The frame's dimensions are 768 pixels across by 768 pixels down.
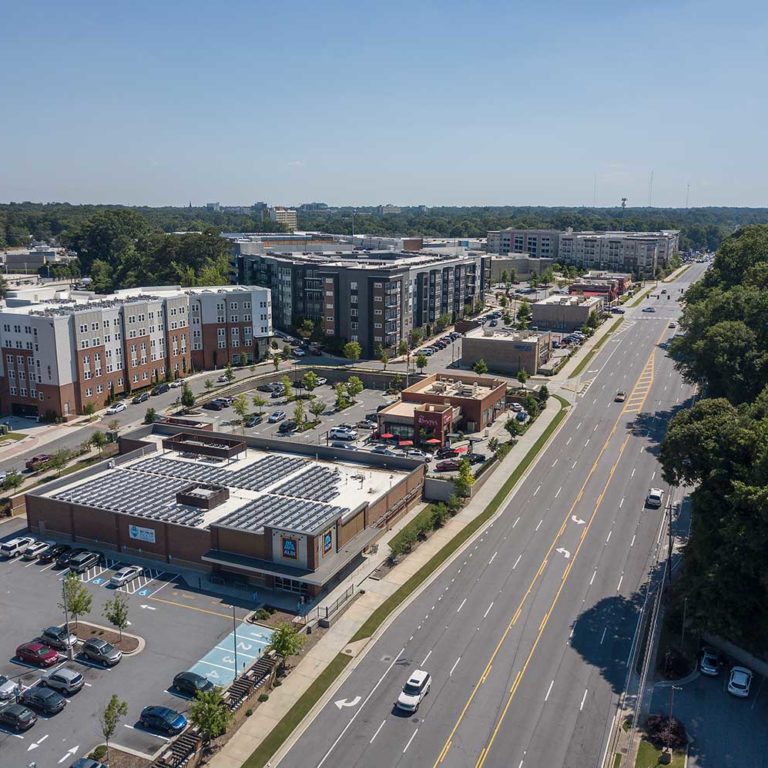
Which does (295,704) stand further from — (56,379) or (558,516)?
(56,379)

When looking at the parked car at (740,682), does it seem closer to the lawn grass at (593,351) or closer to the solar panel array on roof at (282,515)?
the solar panel array on roof at (282,515)

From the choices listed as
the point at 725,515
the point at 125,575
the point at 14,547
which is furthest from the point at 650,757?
the point at 14,547

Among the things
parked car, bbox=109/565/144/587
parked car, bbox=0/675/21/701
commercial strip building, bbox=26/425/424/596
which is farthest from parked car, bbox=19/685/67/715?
commercial strip building, bbox=26/425/424/596

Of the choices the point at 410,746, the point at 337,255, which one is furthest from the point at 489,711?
the point at 337,255

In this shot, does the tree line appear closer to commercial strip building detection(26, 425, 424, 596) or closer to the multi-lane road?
the multi-lane road

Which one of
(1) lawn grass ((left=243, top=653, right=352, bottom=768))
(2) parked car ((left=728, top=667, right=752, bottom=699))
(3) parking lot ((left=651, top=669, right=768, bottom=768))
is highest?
(2) parked car ((left=728, top=667, right=752, bottom=699))

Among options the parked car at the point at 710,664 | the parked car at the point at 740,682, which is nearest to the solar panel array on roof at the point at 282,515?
the parked car at the point at 710,664
